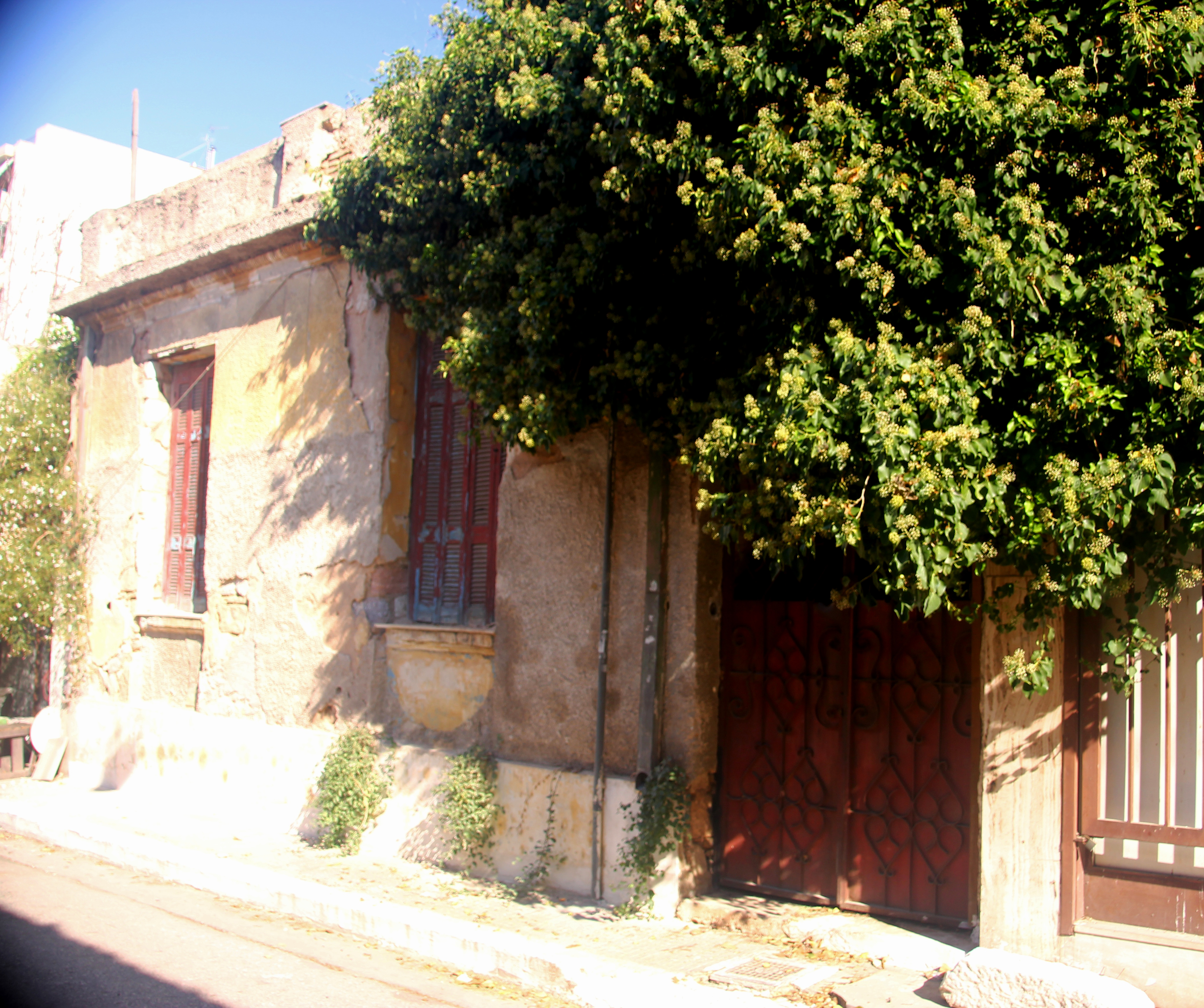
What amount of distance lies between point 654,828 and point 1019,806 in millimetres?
1809

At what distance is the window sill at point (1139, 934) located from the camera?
3988mm

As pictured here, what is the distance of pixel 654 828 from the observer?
17.3 ft

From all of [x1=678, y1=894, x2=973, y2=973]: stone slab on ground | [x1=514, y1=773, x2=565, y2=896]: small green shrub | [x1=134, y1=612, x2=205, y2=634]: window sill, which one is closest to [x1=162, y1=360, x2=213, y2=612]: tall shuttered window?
[x1=134, y1=612, x2=205, y2=634]: window sill

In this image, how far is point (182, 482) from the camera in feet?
31.0

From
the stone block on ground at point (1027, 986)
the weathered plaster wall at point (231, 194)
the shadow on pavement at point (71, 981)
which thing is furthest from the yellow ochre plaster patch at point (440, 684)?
the weathered plaster wall at point (231, 194)

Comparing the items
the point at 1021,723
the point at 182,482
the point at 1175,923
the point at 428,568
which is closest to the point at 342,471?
the point at 428,568

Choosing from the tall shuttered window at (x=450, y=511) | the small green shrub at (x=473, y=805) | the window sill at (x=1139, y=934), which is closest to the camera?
the window sill at (x=1139, y=934)

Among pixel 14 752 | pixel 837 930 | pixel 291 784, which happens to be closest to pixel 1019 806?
pixel 837 930

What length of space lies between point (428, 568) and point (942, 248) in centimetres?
465

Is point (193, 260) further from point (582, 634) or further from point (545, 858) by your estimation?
point (545, 858)

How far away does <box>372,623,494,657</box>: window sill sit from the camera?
21.4 feet

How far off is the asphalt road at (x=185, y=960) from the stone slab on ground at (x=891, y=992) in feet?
4.22

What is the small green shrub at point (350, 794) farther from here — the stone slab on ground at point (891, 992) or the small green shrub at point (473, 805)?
the stone slab on ground at point (891, 992)

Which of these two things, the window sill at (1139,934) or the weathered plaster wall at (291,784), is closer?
the window sill at (1139,934)
